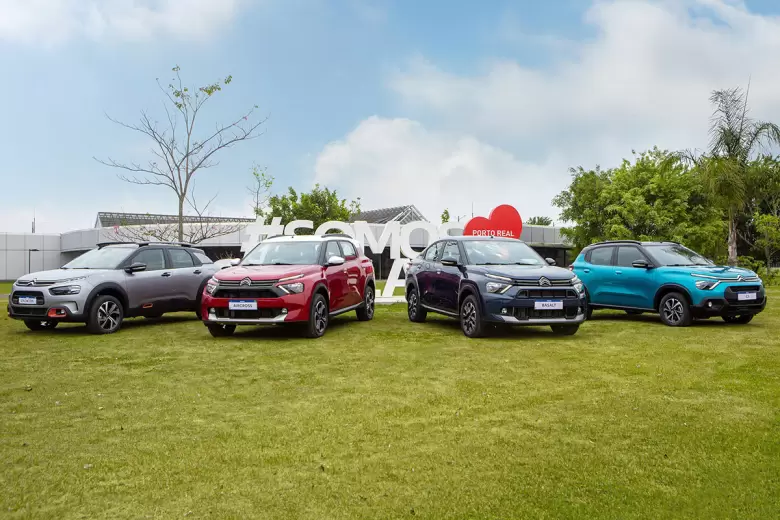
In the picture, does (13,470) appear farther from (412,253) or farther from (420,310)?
(412,253)

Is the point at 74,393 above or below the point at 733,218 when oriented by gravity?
below

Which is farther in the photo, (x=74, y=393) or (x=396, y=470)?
(x=74, y=393)

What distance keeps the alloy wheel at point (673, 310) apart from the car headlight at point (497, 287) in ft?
13.0

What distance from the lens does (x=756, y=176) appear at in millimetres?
28922

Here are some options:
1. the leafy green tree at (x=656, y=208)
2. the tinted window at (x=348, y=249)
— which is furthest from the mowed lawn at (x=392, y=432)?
the leafy green tree at (x=656, y=208)

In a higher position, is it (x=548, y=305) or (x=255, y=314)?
(x=548, y=305)

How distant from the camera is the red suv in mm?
10398

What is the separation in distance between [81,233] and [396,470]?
53690 mm

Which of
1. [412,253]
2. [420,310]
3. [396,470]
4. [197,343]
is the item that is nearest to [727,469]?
[396,470]

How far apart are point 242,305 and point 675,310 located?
7.83 metres

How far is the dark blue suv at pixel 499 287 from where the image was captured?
34.1 ft

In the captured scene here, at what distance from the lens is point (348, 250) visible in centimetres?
1314

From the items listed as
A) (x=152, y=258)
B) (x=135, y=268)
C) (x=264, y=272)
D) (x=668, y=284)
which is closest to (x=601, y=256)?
(x=668, y=284)

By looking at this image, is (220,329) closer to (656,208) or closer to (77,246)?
(656,208)
